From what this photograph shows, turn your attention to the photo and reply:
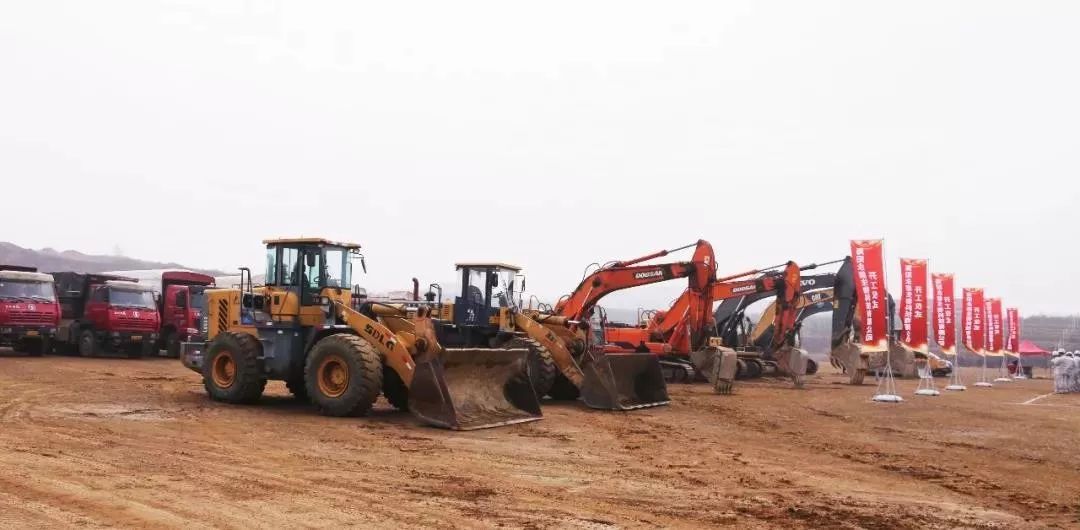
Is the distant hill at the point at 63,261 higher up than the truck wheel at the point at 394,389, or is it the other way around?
the distant hill at the point at 63,261

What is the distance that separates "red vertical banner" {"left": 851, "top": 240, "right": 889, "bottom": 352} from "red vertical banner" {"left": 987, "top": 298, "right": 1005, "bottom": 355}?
46.8ft

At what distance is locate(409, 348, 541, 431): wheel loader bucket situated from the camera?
13.2 m

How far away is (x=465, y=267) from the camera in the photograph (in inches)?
744

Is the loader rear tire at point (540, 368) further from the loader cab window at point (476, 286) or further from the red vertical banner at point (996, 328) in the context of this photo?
the red vertical banner at point (996, 328)

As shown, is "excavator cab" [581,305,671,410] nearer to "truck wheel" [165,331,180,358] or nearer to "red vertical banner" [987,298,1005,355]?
"truck wheel" [165,331,180,358]

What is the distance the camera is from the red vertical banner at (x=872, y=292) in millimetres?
22000

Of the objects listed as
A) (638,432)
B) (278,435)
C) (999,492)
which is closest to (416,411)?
(278,435)

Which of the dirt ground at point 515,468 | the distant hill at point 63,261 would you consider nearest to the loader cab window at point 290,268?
the dirt ground at point 515,468

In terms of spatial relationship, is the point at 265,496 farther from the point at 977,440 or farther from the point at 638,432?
the point at 977,440

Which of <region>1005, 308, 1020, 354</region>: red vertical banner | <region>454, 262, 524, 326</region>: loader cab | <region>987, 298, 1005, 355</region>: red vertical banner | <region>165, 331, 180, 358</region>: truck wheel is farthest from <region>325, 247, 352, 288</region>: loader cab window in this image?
<region>1005, 308, 1020, 354</region>: red vertical banner

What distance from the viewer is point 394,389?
49.2 ft

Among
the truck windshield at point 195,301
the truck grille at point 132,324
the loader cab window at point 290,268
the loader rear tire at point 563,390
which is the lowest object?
the loader rear tire at point 563,390

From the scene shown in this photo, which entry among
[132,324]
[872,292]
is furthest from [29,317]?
[872,292]

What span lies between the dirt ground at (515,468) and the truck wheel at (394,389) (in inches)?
8.6
